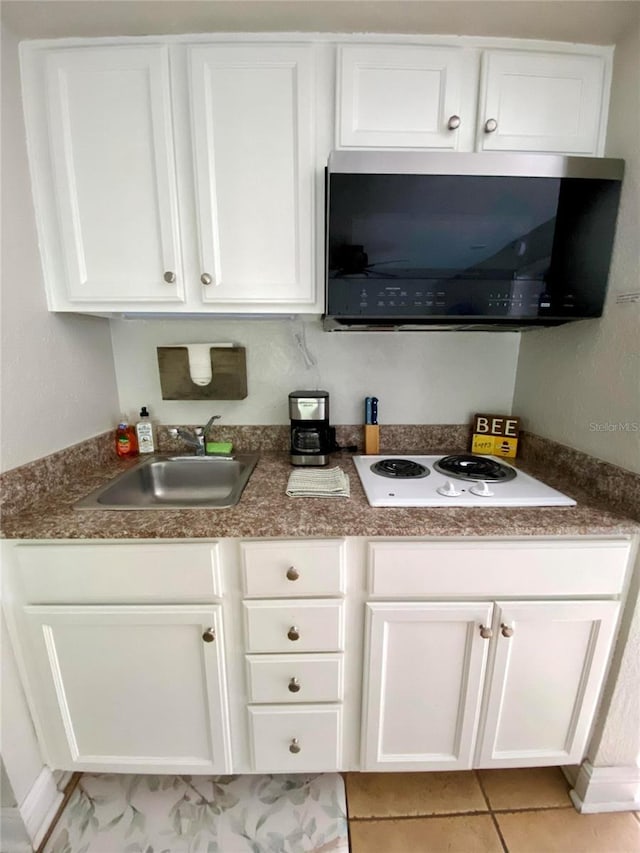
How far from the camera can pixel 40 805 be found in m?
1.00

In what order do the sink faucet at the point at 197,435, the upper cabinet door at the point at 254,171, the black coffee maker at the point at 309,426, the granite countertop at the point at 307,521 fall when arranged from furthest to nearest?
1. the sink faucet at the point at 197,435
2. the black coffee maker at the point at 309,426
3. the upper cabinet door at the point at 254,171
4. the granite countertop at the point at 307,521

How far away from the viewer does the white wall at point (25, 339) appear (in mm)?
923

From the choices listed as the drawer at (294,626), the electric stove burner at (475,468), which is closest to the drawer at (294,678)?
the drawer at (294,626)

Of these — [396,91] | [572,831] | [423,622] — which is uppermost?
[396,91]

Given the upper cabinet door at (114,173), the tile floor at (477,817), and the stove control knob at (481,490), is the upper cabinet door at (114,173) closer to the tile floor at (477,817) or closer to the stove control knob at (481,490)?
the stove control knob at (481,490)

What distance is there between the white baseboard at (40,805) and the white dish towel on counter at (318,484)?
3.70 ft

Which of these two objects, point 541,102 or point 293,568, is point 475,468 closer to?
point 293,568

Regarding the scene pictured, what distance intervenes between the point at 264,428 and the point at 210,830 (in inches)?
49.5

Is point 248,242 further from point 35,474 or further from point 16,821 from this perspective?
point 16,821

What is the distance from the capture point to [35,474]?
1.01 metres

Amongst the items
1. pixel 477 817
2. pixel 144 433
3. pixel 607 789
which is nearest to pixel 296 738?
pixel 477 817

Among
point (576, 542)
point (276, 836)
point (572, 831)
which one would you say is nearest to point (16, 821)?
point (276, 836)

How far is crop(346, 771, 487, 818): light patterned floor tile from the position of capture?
1062 millimetres

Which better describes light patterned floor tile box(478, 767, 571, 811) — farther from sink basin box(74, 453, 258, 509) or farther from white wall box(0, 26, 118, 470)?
white wall box(0, 26, 118, 470)
